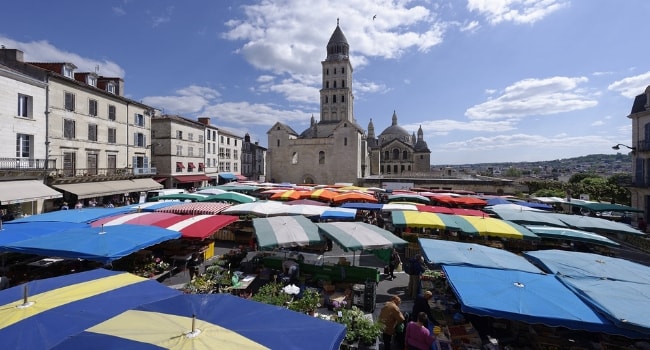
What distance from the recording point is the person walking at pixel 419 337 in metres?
5.26

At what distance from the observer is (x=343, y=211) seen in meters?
14.1

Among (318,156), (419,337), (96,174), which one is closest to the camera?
(419,337)

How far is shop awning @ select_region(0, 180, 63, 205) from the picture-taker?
53.4 feet

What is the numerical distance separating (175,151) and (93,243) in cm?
2847

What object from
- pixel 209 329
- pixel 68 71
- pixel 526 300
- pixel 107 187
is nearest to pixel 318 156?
pixel 107 187

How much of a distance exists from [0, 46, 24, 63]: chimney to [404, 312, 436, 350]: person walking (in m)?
27.9

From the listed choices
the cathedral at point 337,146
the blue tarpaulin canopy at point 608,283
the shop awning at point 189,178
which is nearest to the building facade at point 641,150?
the blue tarpaulin canopy at point 608,283

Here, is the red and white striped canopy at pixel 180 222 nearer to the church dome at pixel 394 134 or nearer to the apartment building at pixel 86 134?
the apartment building at pixel 86 134

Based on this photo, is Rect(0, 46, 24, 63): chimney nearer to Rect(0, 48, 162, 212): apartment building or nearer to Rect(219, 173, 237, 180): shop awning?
Rect(0, 48, 162, 212): apartment building

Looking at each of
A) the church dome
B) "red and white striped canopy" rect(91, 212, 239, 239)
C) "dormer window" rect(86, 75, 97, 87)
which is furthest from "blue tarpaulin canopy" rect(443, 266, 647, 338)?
the church dome

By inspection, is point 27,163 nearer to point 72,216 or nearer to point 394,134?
point 72,216

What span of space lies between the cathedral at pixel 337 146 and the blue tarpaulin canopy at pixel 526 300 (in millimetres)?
35225

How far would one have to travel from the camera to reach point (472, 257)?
7289mm

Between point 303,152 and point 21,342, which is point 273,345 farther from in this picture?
point 303,152
